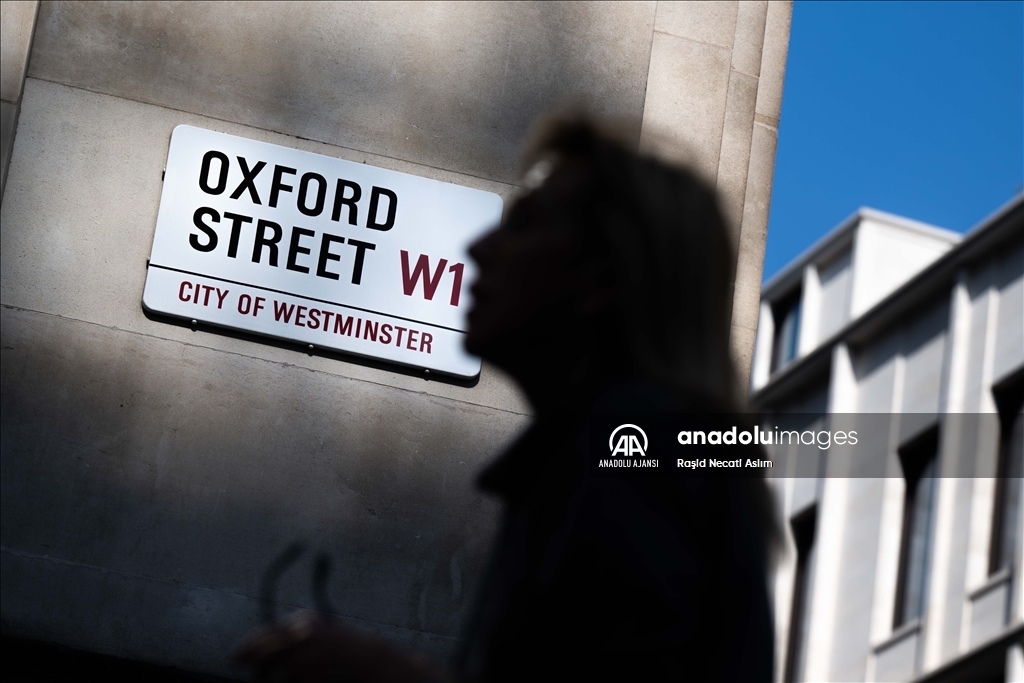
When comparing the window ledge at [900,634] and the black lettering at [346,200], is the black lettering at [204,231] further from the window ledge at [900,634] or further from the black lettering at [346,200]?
the window ledge at [900,634]

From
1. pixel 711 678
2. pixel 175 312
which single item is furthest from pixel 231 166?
pixel 711 678

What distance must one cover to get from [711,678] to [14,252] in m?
5.01

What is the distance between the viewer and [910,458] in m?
27.3

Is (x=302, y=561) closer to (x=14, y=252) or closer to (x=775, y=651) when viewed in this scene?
(x=14, y=252)

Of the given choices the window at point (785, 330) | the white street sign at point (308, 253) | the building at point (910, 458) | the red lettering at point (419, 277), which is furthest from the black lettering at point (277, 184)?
the window at point (785, 330)

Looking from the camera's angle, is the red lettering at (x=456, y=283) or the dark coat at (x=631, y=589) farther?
the red lettering at (x=456, y=283)

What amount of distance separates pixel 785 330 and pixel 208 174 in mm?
31343

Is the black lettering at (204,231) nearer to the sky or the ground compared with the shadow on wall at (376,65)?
nearer to the ground

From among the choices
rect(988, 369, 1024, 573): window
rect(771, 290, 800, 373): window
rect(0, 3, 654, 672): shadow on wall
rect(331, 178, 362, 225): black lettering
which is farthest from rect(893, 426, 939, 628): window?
rect(331, 178, 362, 225): black lettering

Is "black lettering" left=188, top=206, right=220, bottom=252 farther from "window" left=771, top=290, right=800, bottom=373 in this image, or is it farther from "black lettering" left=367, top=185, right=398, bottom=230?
"window" left=771, top=290, right=800, bottom=373

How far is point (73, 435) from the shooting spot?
586 centimetres

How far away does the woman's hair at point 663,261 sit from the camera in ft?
6.10

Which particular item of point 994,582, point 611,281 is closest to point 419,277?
point 611,281

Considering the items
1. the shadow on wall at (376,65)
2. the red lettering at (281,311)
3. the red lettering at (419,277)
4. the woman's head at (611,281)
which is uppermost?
the shadow on wall at (376,65)
